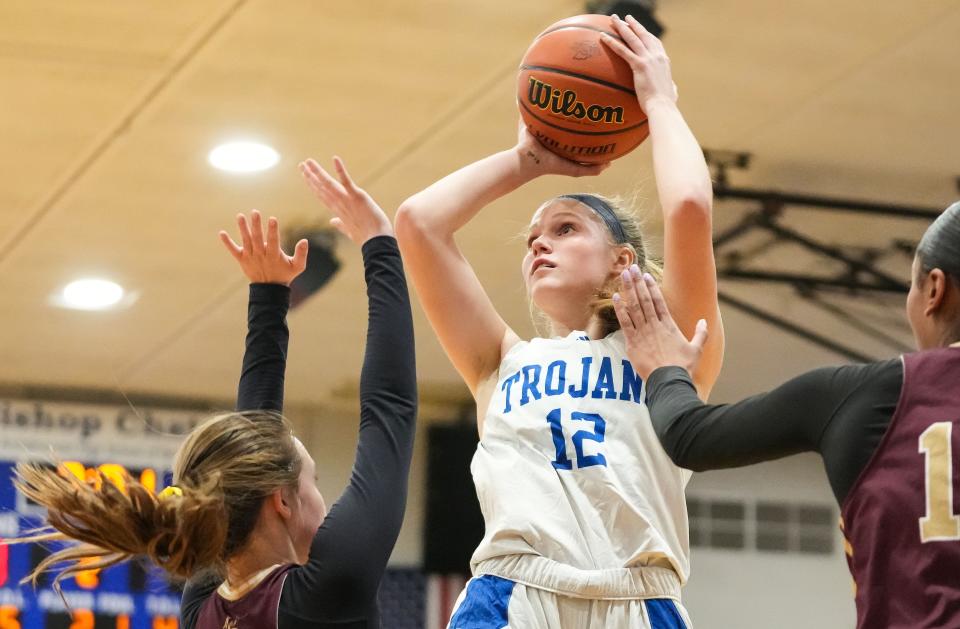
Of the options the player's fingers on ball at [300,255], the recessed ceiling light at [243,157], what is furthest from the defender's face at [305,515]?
the recessed ceiling light at [243,157]

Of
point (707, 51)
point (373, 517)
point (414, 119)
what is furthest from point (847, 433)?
point (414, 119)

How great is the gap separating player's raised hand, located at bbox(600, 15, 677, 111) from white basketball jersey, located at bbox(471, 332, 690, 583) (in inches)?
18.1

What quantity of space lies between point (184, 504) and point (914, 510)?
992 millimetres

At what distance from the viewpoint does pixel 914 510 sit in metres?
1.81

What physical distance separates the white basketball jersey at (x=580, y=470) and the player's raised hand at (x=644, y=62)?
0.46 m

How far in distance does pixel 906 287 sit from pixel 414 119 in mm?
2651

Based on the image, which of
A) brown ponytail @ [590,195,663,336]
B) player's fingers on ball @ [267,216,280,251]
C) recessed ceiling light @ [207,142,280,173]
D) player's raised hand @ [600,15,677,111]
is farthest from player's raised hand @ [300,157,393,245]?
recessed ceiling light @ [207,142,280,173]

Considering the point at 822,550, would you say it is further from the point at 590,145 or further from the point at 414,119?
the point at 590,145

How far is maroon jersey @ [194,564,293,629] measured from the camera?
2207mm

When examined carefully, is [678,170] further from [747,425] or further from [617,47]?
[747,425]

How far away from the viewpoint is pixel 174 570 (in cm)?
221

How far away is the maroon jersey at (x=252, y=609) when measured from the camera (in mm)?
2207

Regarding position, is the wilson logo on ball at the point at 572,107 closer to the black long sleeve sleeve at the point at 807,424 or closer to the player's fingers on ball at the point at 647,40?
the player's fingers on ball at the point at 647,40

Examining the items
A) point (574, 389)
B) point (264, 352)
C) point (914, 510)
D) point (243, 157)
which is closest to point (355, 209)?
point (264, 352)
